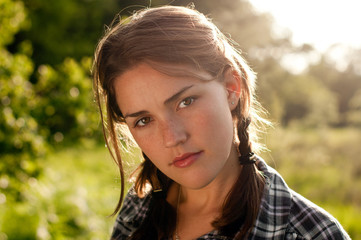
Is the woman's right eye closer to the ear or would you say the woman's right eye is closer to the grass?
the ear

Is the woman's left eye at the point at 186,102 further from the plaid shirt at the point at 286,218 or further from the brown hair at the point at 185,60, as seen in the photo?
the plaid shirt at the point at 286,218

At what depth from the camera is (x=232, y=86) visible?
5.39 feet

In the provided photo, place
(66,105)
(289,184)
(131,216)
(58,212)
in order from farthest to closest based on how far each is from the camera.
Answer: (289,184)
(58,212)
(66,105)
(131,216)

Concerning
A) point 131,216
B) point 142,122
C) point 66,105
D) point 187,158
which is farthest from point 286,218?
point 66,105

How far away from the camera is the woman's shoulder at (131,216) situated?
2.01 metres

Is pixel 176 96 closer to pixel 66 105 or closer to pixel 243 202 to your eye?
pixel 243 202

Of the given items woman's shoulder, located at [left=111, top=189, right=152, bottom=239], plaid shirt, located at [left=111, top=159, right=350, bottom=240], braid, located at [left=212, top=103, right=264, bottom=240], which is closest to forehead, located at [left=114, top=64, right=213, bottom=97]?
braid, located at [left=212, top=103, right=264, bottom=240]

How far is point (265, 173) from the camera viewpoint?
1.67 meters

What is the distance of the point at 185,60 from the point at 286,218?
76 centimetres

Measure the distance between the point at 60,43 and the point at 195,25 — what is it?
16597mm

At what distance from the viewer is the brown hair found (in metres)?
1.52

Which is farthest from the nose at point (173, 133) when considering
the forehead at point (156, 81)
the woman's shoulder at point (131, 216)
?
the woman's shoulder at point (131, 216)

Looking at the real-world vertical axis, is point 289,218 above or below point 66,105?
below

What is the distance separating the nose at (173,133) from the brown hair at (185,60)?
0.20 metres
